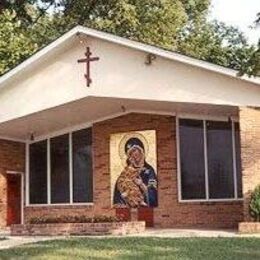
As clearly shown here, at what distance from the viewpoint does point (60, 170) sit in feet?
76.5

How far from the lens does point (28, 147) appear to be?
961 inches

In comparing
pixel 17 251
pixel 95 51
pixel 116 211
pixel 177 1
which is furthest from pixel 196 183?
pixel 177 1

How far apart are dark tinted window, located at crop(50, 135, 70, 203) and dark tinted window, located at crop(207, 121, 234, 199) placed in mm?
5376

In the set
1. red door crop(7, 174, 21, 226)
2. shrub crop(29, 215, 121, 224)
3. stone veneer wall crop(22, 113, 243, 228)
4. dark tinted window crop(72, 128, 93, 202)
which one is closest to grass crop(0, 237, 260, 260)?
shrub crop(29, 215, 121, 224)

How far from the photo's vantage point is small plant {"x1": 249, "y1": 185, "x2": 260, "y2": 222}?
1698 cm

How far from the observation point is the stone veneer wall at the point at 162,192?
20.4m

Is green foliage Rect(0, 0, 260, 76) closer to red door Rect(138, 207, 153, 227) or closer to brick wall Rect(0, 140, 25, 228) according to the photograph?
brick wall Rect(0, 140, 25, 228)

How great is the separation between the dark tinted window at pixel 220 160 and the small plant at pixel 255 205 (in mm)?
3141

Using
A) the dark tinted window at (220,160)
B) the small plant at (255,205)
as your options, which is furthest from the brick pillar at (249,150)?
the dark tinted window at (220,160)

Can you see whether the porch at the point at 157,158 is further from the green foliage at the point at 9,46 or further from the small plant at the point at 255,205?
the green foliage at the point at 9,46

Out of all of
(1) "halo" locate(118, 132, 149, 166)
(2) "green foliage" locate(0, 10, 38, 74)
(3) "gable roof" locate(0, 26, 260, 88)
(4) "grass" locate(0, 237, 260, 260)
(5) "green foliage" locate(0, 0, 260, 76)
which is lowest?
(4) "grass" locate(0, 237, 260, 260)

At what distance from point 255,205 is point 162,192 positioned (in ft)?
15.7

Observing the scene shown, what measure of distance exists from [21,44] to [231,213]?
36.7 feet

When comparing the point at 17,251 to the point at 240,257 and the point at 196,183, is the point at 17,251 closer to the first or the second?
the point at 240,257
